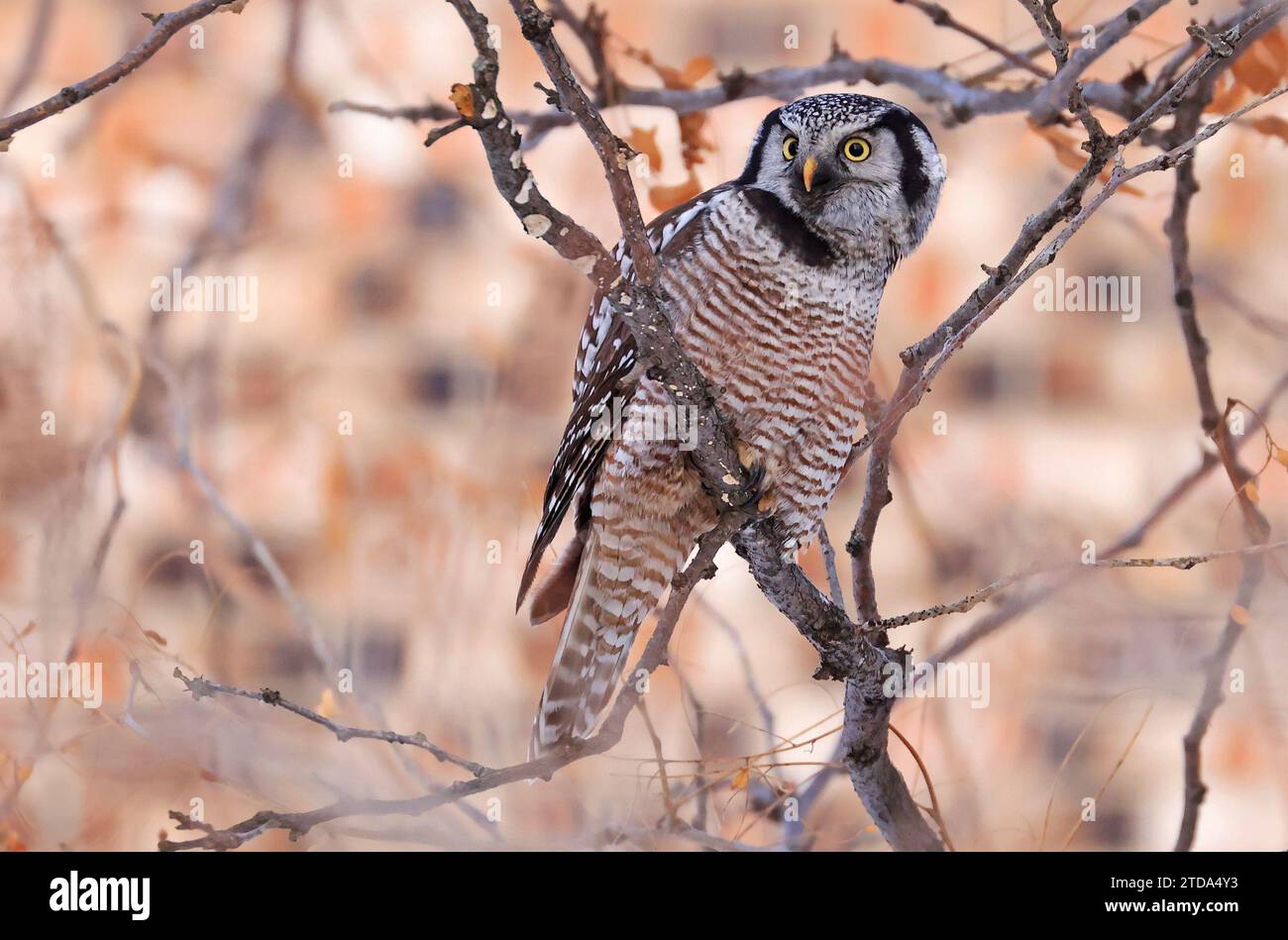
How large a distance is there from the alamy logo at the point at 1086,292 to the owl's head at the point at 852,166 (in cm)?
51

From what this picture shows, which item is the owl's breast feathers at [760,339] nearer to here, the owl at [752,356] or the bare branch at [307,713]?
the owl at [752,356]

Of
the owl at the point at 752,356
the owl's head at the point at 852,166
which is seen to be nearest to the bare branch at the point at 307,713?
the owl at the point at 752,356

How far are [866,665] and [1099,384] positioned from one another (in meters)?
1.38

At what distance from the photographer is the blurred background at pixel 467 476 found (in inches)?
73.7

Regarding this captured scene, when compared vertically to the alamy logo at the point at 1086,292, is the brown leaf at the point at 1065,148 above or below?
above

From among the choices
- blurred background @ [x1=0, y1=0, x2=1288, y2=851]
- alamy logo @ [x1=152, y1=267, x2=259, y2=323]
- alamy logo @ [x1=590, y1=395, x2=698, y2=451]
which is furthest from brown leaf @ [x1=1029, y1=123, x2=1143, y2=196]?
alamy logo @ [x1=152, y1=267, x2=259, y2=323]

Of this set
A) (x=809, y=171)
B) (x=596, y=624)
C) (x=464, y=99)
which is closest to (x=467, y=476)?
(x=596, y=624)

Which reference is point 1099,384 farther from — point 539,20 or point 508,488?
point 539,20

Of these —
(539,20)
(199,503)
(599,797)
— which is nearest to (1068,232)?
(539,20)

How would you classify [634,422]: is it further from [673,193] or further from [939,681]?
[939,681]

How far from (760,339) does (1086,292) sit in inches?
38.5

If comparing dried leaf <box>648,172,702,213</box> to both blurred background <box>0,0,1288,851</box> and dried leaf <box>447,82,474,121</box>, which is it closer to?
blurred background <box>0,0,1288,851</box>

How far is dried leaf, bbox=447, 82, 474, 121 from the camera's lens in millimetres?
901

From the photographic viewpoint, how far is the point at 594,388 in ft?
5.54
